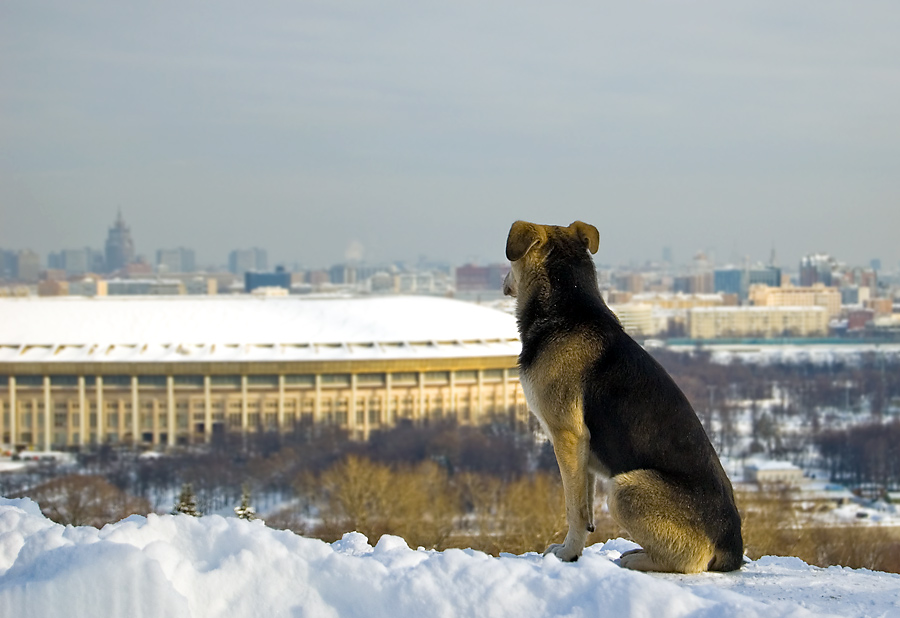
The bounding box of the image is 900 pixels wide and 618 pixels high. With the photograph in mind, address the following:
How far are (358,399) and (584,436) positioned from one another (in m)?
50.3

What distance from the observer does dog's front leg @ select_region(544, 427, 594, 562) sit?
4.58 m

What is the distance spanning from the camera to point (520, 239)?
474 cm

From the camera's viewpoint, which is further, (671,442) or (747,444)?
(747,444)

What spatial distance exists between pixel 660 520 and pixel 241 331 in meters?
55.0

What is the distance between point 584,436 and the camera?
4.60 meters

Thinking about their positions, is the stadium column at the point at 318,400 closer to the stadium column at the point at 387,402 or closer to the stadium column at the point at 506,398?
the stadium column at the point at 387,402

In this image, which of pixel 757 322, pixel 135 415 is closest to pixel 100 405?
pixel 135 415

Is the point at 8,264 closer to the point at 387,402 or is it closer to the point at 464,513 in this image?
the point at 387,402

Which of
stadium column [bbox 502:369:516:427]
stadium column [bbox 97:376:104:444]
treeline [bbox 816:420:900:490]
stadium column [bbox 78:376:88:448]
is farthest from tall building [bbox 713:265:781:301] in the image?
stadium column [bbox 78:376:88:448]

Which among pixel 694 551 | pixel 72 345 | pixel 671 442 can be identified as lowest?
pixel 72 345

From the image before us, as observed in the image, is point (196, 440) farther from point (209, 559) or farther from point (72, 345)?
point (209, 559)

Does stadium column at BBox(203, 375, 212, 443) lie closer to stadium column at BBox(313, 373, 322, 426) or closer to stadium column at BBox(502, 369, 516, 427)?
stadium column at BBox(313, 373, 322, 426)

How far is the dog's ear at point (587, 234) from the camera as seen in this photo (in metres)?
4.84

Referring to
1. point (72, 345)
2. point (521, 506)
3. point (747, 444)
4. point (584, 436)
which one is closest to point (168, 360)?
point (72, 345)
